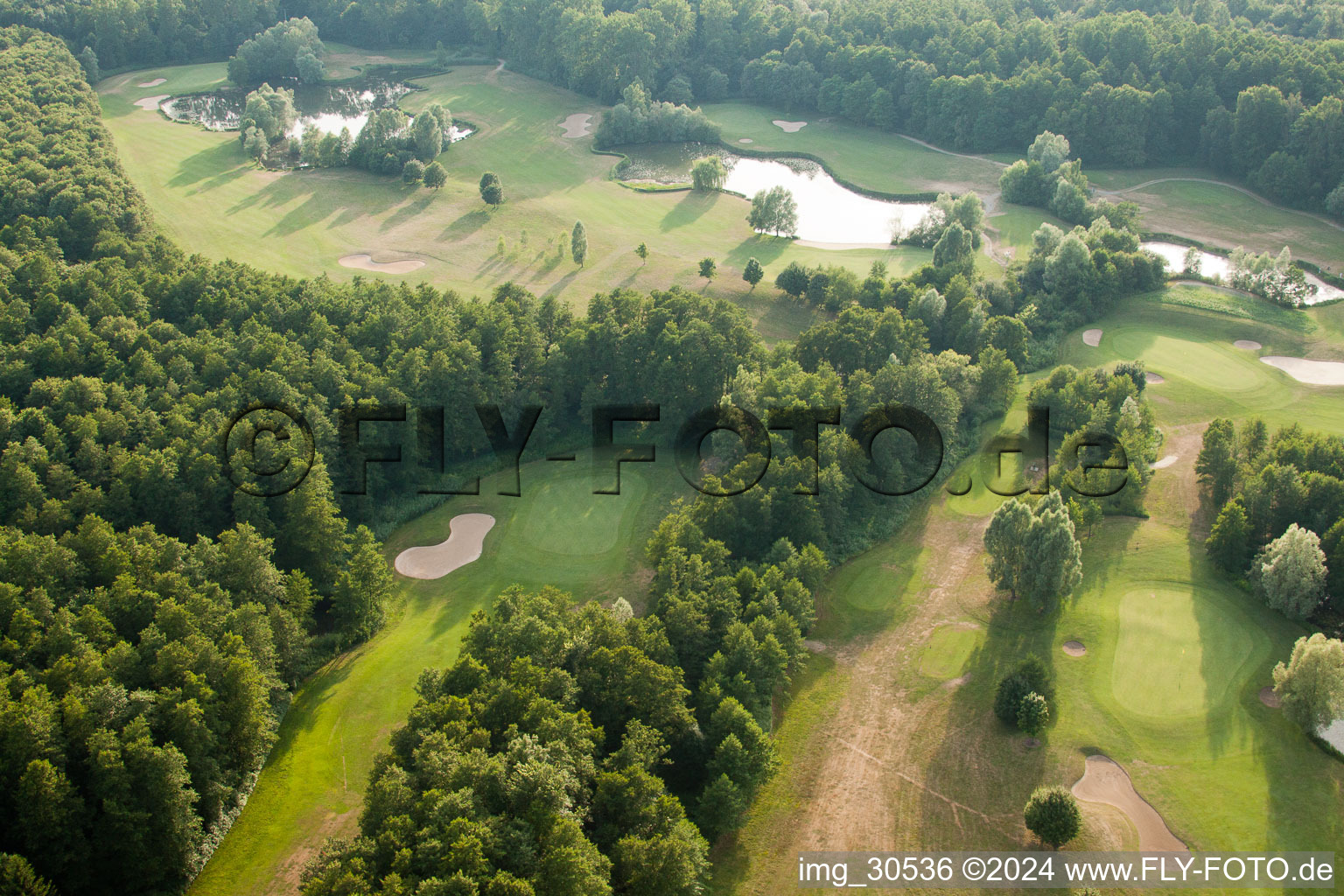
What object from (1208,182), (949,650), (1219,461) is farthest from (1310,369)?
(949,650)

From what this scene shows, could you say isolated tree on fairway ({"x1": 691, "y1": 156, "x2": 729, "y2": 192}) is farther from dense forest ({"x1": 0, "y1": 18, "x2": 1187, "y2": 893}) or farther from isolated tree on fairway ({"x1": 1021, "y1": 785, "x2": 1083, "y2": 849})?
isolated tree on fairway ({"x1": 1021, "y1": 785, "x2": 1083, "y2": 849})

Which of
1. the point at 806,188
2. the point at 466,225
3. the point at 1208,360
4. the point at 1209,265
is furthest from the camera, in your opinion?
the point at 806,188

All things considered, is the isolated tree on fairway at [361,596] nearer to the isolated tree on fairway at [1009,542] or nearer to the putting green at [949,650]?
the putting green at [949,650]

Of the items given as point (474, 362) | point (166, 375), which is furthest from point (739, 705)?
point (166, 375)

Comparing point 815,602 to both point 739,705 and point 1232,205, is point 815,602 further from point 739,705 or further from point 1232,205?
point 1232,205

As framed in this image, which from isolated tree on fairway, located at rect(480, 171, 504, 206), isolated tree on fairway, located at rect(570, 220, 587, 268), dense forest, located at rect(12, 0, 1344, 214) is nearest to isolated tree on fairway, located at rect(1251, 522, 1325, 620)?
isolated tree on fairway, located at rect(570, 220, 587, 268)

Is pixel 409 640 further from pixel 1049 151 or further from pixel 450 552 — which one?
pixel 1049 151

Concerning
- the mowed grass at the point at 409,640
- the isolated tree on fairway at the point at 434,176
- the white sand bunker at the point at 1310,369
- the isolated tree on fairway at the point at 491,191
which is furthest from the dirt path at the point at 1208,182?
the isolated tree on fairway at the point at 434,176

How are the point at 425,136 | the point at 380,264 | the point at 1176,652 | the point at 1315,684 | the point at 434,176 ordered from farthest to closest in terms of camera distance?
1. the point at 425,136
2. the point at 434,176
3. the point at 380,264
4. the point at 1176,652
5. the point at 1315,684
